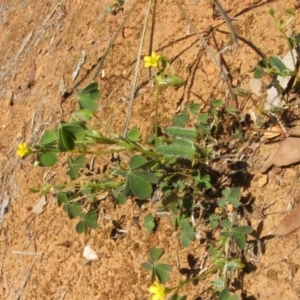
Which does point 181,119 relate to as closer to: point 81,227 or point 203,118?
point 203,118

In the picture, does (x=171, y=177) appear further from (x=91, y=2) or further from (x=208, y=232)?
(x=91, y=2)

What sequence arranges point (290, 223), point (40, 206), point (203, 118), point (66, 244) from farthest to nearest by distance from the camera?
1. point (40, 206)
2. point (66, 244)
3. point (203, 118)
4. point (290, 223)

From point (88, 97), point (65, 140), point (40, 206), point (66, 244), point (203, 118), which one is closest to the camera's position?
point (65, 140)

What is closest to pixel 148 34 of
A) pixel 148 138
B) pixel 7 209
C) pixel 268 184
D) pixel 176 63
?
pixel 176 63

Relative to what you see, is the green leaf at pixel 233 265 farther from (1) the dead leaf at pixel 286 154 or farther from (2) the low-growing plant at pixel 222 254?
(1) the dead leaf at pixel 286 154

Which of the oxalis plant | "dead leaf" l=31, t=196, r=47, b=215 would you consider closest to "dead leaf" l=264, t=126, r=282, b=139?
the oxalis plant

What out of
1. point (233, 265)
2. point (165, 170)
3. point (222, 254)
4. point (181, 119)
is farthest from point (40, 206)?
point (233, 265)

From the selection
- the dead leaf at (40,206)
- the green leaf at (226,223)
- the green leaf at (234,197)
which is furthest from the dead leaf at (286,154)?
the dead leaf at (40,206)
